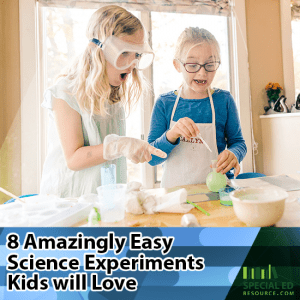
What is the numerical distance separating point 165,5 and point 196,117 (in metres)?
0.87

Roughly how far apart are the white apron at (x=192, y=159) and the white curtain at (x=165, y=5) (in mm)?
884

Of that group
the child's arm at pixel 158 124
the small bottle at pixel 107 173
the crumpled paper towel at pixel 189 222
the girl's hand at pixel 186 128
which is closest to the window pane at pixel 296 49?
the child's arm at pixel 158 124

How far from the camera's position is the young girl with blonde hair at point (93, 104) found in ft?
2.52

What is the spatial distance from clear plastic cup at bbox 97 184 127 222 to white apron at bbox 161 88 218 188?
0.57 meters

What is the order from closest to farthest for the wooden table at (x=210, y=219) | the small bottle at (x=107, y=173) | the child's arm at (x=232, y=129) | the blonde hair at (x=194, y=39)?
the wooden table at (x=210, y=219) → the small bottle at (x=107, y=173) → the blonde hair at (x=194, y=39) → the child's arm at (x=232, y=129)

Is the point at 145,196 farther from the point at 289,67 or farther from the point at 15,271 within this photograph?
the point at 289,67

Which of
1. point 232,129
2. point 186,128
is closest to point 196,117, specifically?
point 232,129

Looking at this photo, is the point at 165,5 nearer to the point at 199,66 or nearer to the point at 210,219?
the point at 199,66

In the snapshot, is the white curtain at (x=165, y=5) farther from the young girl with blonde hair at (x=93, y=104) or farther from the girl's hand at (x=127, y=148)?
the girl's hand at (x=127, y=148)

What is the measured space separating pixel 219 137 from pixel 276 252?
2.52ft

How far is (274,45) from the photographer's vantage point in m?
1.86

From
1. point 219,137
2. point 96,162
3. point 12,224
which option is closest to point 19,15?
point 96,162

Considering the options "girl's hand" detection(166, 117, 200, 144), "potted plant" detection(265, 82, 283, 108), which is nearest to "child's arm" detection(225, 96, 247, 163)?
"girl's hand" detection(166, 117, 200, 144)

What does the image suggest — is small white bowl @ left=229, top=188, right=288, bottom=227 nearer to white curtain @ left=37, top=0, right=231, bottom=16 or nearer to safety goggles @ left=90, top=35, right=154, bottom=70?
safety goggles @ left=90, top=35, right=154, bottom=70
